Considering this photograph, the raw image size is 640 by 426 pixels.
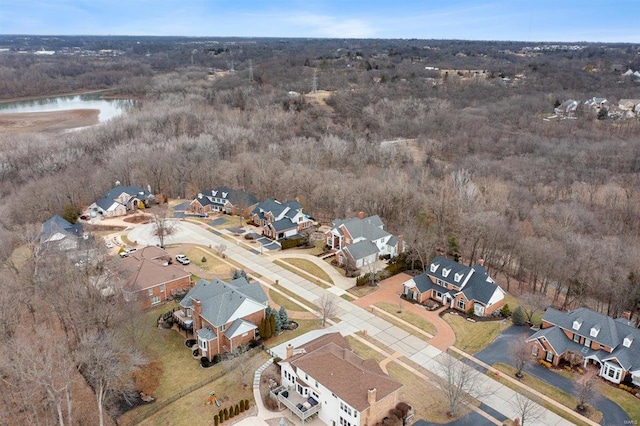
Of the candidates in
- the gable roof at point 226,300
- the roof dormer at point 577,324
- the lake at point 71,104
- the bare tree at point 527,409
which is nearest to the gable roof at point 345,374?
the gable roof at point 226,300

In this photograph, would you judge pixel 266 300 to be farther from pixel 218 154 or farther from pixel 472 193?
pixel 218 154

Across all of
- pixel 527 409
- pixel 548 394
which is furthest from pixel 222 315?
pixel 548 394

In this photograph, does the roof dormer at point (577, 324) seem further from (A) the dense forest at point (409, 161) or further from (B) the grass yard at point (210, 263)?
(B) the grass yard at point (210, 263)

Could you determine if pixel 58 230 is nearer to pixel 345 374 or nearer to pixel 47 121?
pixel 345 374

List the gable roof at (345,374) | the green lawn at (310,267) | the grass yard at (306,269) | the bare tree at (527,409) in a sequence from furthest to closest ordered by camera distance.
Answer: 1. the green lawn at (310,267)
2. the grass yard at (306,269)
3. the bare tree at (527,409)
4. the gable roof at (345,374)

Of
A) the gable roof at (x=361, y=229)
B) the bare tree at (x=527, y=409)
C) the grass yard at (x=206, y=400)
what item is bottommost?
the grass yard at (x=206, y=400)

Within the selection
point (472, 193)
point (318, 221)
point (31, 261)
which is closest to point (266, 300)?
point (31, 261)

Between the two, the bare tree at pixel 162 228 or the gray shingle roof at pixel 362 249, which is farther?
the bare tree at pixel 162 228
